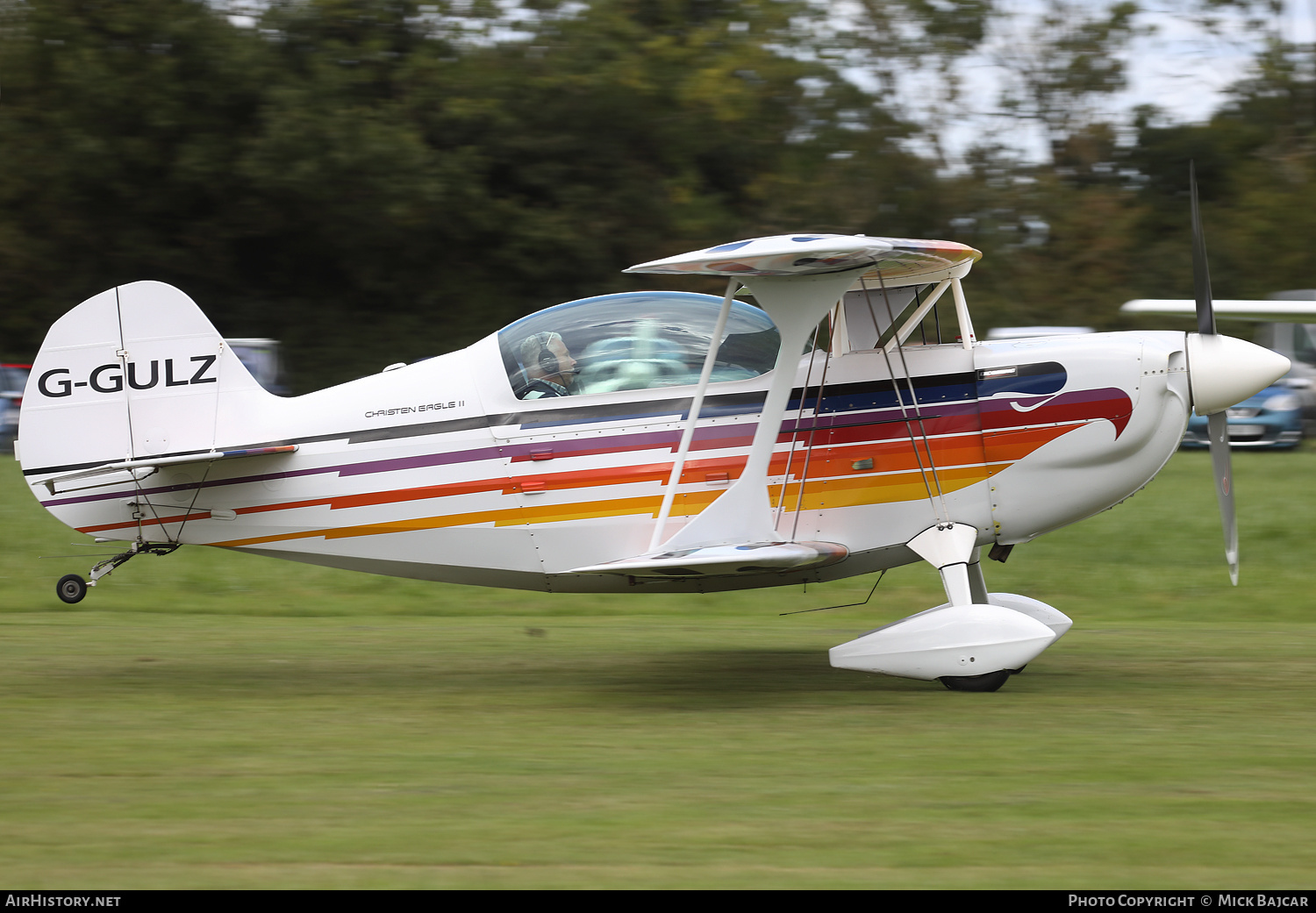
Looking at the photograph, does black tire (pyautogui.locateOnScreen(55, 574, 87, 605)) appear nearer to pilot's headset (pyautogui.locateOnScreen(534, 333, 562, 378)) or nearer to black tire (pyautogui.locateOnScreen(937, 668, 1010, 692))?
pilot's headset (pyautogui.locateOnScreen(534, 333, 562, 378))

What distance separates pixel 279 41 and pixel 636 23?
27.6ft

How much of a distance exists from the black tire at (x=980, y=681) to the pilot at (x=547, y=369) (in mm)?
2840

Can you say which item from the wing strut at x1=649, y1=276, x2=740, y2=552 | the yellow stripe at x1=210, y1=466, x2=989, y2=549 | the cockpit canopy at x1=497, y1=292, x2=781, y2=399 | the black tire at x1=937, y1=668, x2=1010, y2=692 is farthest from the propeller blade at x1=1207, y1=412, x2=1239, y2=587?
the wing strut at x1=649, y1=276, x2=740, y2=552

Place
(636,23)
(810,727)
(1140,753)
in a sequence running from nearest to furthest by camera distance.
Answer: (1140,753) < (810,727) < (636,23)

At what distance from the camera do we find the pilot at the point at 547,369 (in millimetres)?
7980

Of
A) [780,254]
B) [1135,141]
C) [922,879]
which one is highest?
[780,254]

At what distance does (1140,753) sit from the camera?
6.02 meters

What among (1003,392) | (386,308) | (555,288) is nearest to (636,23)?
(555,288)

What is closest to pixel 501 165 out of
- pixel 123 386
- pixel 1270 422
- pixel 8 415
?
pixel 8 415

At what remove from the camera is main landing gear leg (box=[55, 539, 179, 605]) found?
790 centimetres

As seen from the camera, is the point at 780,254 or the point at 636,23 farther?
the point at 636,23

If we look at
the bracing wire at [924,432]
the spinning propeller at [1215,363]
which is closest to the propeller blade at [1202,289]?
the spinning propeller at [1215,363]

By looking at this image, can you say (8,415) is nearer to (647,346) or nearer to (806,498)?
(647,346)

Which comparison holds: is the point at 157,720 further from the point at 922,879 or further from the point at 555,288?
the point at 555,288
